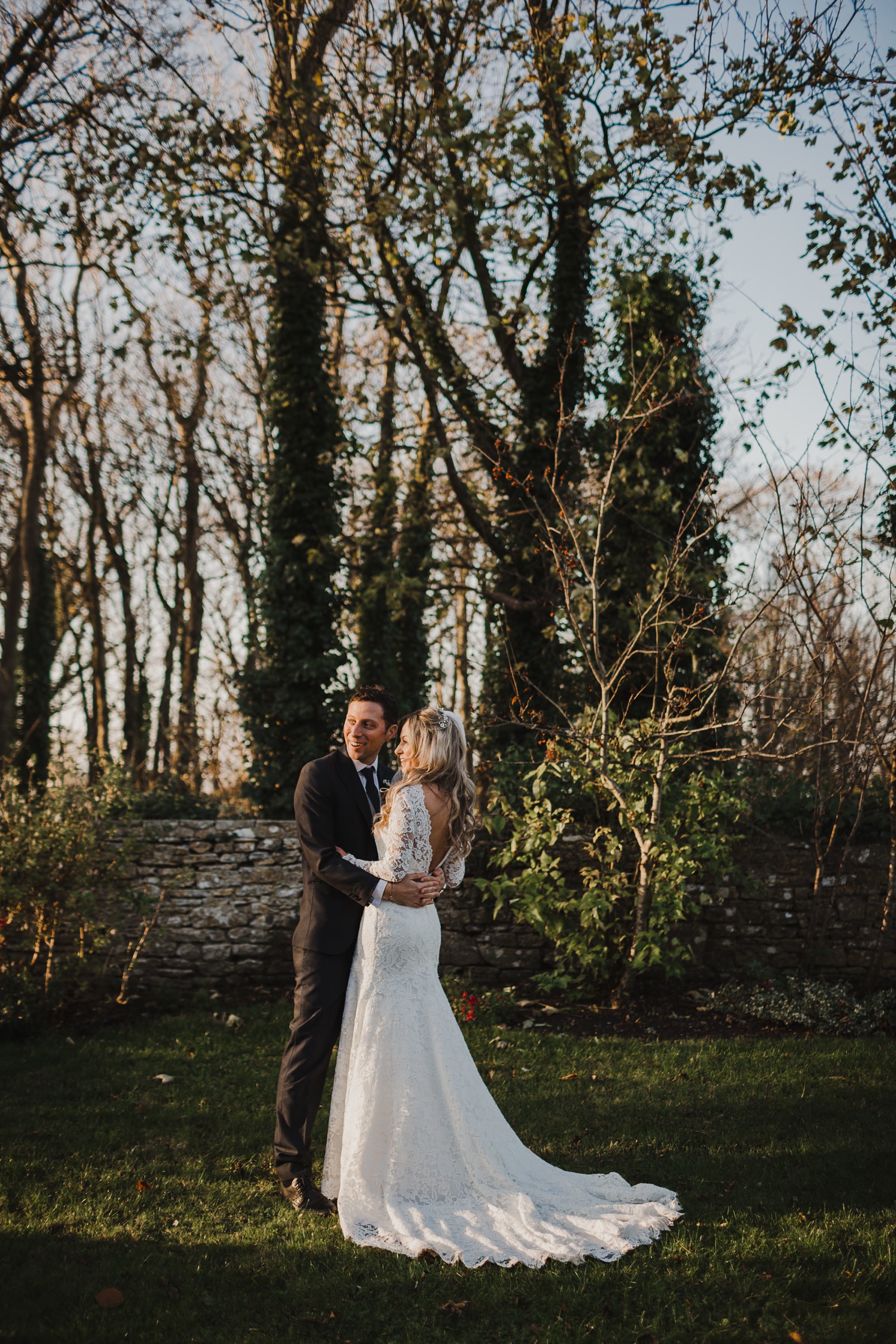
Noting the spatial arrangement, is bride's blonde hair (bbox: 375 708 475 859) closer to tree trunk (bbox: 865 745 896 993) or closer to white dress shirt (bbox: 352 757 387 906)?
white dress shirt (bbox: 352 757 387 906)

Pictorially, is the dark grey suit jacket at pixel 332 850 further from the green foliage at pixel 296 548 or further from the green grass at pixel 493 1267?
the green foliage at pixel 296 548

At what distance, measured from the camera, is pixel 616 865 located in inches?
316

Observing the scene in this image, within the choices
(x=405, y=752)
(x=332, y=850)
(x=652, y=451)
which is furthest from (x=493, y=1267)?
(x=652, y=451)

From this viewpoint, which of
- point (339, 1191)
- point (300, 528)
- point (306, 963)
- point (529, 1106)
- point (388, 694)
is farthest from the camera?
point (300, 528)

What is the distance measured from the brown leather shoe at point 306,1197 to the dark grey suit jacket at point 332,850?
1.01m

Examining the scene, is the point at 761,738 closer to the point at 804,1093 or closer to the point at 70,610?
the point at 804,1093

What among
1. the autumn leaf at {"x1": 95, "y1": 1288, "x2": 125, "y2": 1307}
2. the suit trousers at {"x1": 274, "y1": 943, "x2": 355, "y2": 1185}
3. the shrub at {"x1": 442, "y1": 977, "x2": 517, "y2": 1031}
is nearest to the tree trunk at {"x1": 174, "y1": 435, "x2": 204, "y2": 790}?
the shrub at {"x1": 442, "y1": 977, "x2": 517, "y2": 1031}

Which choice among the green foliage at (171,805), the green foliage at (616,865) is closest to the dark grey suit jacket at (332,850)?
the green foliage at (616,865)

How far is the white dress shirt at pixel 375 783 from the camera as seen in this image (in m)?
4.22

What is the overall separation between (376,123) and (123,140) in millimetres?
2751

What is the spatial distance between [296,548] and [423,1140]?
800cm

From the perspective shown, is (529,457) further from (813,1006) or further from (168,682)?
→ (168,682)

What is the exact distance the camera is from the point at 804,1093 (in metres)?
5.63

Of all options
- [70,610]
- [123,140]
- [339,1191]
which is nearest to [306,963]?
[339,1191]
